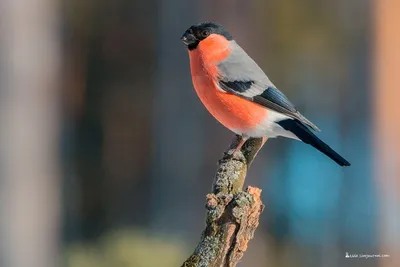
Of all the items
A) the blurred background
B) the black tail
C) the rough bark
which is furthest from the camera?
the blurred background

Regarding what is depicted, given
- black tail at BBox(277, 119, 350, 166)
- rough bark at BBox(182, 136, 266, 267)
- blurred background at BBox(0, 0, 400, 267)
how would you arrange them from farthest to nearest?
blurred background at BBox(0, 0, 400, 267)
black tail at BBox(277, 119, 350, 166)
rough bark at BBox(182, 136, 266, 267)

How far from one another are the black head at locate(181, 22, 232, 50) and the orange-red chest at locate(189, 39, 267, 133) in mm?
18

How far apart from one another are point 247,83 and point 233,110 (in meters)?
0.06

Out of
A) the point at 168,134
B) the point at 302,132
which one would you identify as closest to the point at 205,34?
the point at 302,132

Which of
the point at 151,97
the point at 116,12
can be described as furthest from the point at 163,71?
the point at 116,12

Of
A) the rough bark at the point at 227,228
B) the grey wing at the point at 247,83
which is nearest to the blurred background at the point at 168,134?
the grey wing at the point at 247,83

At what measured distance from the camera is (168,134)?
7.45ft

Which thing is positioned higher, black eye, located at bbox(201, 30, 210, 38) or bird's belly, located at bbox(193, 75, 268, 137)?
black eye, located at bbox(201, 30, 210, 38)

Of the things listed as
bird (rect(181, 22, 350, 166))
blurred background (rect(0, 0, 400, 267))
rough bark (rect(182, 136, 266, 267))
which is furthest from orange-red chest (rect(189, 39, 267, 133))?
blurred background (rect(0, 0, 400, 267))

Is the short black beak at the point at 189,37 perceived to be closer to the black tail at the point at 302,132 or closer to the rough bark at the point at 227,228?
the black tail at the point at 302,132

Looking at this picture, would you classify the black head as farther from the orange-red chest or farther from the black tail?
the black tail

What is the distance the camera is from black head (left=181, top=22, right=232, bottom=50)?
1015mm

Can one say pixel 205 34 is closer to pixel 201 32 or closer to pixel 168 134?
pixel 201 32

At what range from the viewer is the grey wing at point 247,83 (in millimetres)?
1041
